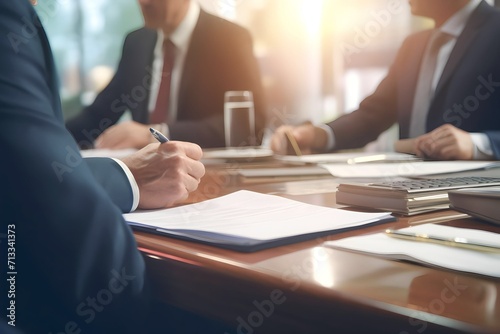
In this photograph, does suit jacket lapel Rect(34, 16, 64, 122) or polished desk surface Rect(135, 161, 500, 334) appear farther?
suit jacket lapel Rect(34, 16, 64, 122)

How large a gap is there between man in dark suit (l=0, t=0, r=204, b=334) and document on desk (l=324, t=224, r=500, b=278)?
222 mm

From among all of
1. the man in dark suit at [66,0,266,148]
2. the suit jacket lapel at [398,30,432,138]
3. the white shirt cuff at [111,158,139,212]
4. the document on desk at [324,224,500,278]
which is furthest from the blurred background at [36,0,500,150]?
the document on desk at [324,224,500,278]

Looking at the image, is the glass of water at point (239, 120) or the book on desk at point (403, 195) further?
the glass of water at point (239, 120)

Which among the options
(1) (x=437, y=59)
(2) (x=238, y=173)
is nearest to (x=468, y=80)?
(1) (x=437, y=59)

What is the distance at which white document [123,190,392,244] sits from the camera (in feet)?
2.05

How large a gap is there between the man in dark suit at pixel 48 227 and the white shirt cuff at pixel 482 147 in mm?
1075

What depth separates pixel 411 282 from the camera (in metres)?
0.45

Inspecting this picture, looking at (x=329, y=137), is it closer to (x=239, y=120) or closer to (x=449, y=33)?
(x=239, y=120)

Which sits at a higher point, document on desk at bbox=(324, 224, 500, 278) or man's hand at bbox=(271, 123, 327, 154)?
document on desk at bbox=(324, 224, 500, 278)

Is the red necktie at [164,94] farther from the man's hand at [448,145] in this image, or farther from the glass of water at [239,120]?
the man's hand at [448,145]

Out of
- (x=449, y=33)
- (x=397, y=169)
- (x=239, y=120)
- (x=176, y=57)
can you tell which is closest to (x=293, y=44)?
(x=176, y=57)

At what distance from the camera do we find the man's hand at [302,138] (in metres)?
1.71

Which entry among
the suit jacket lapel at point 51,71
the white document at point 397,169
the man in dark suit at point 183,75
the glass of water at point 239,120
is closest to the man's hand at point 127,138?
the glass of water at point 239,120

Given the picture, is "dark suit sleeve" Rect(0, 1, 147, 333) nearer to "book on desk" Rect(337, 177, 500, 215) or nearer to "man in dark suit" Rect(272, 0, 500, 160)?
"book on desk" Rect(337, 177, 500, 215)
